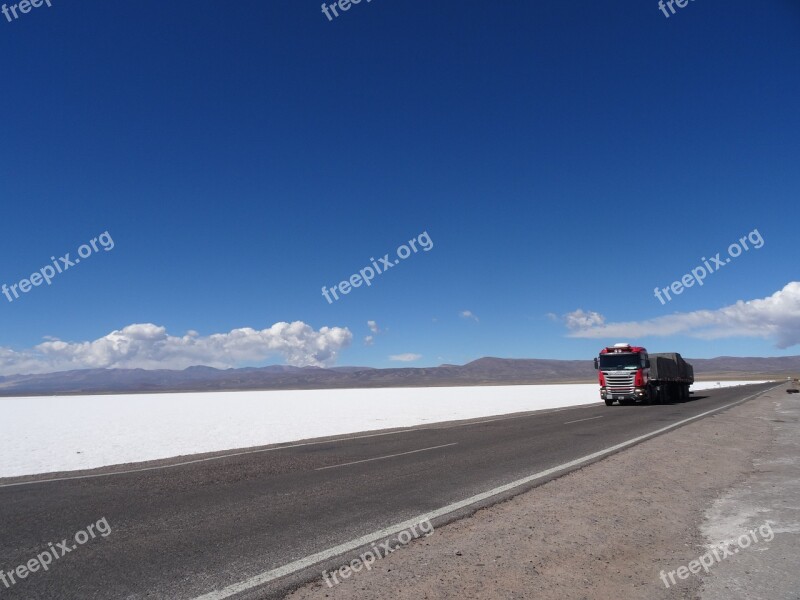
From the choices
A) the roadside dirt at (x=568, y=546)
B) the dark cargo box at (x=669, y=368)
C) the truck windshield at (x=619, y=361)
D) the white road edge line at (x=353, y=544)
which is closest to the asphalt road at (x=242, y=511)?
the white road edge line at (x=353, y=544)

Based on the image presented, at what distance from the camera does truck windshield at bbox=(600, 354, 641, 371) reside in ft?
99.5

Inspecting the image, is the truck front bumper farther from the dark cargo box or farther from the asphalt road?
the asphalt road

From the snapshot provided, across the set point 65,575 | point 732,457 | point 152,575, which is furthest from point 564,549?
point 732,457

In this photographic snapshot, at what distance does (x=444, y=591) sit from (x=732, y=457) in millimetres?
10365

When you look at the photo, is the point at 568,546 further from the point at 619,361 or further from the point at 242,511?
the point at 619,361

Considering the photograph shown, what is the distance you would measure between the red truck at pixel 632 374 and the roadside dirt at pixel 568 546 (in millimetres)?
21567

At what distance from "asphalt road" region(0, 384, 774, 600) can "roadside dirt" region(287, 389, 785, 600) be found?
57cm

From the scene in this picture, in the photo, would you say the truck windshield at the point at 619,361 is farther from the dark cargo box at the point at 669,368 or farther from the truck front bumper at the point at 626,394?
the dark cargo box at the point at 669,368

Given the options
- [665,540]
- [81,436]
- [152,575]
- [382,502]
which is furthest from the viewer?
[81,436]

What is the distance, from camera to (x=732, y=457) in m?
11.7

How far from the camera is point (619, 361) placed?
30.9 m

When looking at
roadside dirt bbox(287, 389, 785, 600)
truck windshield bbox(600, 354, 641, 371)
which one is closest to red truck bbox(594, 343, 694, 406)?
truck windshield bbox(600, 354, 641, 371)

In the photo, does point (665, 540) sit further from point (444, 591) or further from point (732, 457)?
point (732, 457)

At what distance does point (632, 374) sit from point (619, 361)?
1133mm
